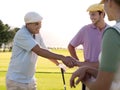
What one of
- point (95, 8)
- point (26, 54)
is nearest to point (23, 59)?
point (26, 54)

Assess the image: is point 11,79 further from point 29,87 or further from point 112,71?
point 112,71

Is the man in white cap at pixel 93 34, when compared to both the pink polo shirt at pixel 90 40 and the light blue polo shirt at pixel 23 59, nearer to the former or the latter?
the pink polo shirt at pixel 90 40

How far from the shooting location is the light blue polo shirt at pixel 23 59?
260 inches

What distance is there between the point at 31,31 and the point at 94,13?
1.07m

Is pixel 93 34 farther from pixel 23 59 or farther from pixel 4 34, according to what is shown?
pixel 4 34

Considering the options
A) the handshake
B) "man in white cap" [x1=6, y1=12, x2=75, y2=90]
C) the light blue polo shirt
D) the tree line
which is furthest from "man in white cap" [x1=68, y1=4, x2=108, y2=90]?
the tree line

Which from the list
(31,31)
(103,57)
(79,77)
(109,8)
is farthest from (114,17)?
(31,31)

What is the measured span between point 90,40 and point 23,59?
113cm

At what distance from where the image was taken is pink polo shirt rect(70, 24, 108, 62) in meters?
6.64

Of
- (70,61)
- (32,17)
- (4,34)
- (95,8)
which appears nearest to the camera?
(70,61)

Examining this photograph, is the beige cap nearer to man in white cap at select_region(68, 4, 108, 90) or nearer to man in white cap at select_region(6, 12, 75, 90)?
man in white cap at select_region(68, 4, 108, 90)

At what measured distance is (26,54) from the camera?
6.63 metres

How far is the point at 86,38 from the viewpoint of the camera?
6863mm

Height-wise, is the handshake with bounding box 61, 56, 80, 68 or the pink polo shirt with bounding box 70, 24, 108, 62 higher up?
the pink polo shirt with bounding box 70, 24, 108, 62
